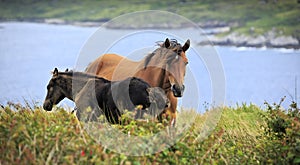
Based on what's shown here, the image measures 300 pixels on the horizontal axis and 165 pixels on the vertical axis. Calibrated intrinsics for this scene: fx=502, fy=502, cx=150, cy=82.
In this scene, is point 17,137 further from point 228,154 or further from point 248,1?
point 248,1

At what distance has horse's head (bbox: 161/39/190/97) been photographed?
21.7 ft

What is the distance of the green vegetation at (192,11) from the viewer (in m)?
54.5

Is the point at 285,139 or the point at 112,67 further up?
the point at 112,67

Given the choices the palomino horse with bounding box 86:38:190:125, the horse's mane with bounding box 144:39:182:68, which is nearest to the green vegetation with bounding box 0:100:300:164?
the palomino horse with bounding box 86:38:190:125

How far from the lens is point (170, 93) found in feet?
23.5

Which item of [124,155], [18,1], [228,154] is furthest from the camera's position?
[18,1]

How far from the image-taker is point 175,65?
6793 millimetres

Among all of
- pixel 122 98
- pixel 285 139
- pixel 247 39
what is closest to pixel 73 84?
pixel 122 98

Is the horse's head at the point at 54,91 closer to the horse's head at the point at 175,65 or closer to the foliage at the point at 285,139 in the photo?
the horse's head at the point at 175,65

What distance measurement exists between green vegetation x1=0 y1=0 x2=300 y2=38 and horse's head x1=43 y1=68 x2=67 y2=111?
1768 inches

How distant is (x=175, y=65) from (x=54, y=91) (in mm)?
1955

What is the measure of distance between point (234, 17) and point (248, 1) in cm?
589

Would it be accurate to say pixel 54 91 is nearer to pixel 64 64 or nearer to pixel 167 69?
pixel 167 69

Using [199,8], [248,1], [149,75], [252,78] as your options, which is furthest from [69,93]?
[248,1]
